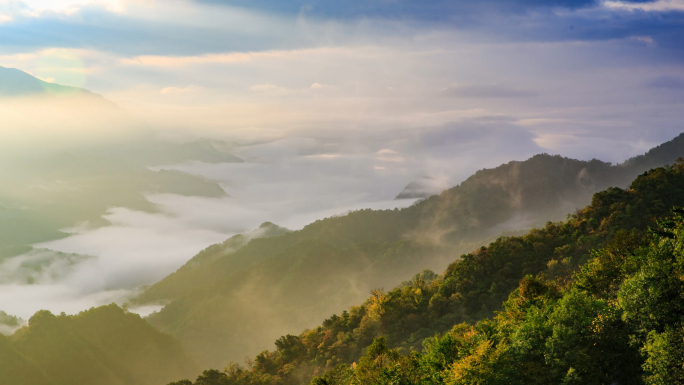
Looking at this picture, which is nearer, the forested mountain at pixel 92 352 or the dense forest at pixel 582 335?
the dense forest at pixel 582 335

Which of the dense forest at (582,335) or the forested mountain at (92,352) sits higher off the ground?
the dense forest at (582,335)

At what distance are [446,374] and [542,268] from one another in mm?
59381

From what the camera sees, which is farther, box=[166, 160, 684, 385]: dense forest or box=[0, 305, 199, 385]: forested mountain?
box=[0, 305, 199, 385]: forested mountain

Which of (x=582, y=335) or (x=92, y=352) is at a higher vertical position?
(x=582, y=335)

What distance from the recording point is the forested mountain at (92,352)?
125m

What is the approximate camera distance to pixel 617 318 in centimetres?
3678

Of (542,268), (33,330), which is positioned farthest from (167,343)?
(542,268)

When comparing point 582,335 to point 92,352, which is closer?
point 582,335

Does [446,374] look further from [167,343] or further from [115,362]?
[167,343]

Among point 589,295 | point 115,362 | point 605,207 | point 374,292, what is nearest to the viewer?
point 589,295

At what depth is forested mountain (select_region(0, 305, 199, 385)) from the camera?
124750mm

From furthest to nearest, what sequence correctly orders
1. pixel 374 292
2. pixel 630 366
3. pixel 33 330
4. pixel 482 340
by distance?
1. pixel 33 330
2. pixel 374 292
3. pixel 482 340
4. pixel 630 366

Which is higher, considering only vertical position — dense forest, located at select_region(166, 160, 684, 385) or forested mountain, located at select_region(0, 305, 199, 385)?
dense forest, located at select_region(166, 160, 684, 385)

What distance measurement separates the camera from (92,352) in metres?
143
